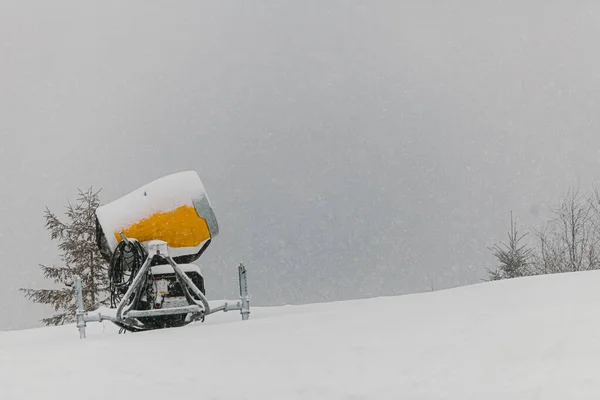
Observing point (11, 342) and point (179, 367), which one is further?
point (11, 342)

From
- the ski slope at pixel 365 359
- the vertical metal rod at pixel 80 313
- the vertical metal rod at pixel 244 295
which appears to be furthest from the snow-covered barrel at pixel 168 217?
the ski slope at pixel 365 359

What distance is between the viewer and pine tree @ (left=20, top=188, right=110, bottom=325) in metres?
23.8

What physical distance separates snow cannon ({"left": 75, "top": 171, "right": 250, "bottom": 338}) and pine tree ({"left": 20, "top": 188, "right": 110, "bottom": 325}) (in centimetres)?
1527

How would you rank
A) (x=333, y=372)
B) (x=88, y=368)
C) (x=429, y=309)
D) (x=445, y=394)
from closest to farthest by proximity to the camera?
(x=445, y=394)
(x=333, y=372)
(x=88, y=368)
(x=429, y=309)

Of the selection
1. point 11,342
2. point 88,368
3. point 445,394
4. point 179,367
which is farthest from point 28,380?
point 11,342

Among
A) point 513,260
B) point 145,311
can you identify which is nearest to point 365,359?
point 145,311

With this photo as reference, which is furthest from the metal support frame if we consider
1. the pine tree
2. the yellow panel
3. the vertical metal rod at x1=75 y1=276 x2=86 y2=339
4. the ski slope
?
the pine tree

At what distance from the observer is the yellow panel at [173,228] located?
8453 mm

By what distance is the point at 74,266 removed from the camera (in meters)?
25.0

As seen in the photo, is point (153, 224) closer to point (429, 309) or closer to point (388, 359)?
point (429, 309)

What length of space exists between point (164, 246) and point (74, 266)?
59.8 feet

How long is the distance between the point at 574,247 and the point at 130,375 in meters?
31.1

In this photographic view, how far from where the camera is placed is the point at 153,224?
27.7 feet

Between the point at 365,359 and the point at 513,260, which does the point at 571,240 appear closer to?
the point at 513,260
